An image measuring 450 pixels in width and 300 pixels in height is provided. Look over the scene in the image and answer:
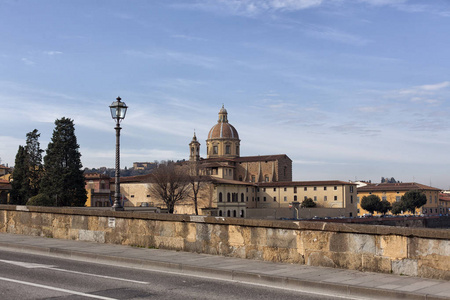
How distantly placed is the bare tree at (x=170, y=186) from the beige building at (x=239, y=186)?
3.82 m

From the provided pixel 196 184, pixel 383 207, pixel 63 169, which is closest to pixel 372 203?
pixel 383 207

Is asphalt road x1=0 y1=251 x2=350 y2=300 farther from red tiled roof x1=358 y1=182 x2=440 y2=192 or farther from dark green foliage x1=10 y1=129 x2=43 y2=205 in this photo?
red tiled roof x1=358 y1=182 x2=440 y2=192

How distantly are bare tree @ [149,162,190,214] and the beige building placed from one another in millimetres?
3819

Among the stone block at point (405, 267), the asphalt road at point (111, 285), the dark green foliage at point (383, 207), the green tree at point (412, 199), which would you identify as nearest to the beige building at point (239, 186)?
the dark green foliage at point (383, 207)

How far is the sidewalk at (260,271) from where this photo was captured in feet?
30.9

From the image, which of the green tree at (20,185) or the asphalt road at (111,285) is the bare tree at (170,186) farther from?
the asphalt road at (111,285)

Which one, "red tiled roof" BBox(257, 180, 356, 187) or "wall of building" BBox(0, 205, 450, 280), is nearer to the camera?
"wall of building" BBox(0, 205, 450, 280)

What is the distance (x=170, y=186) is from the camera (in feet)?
361

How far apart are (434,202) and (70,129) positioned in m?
133

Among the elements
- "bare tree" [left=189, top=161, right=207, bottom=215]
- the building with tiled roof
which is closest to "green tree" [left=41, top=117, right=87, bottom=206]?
"bare tree" [left=189, top=161, right=207, bottom=215]

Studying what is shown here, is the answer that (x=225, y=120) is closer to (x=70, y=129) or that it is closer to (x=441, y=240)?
(x=70, y=129)

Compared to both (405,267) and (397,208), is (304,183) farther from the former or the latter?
(405,267)

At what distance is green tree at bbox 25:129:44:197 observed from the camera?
85.2 m

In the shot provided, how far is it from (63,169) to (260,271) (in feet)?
242
